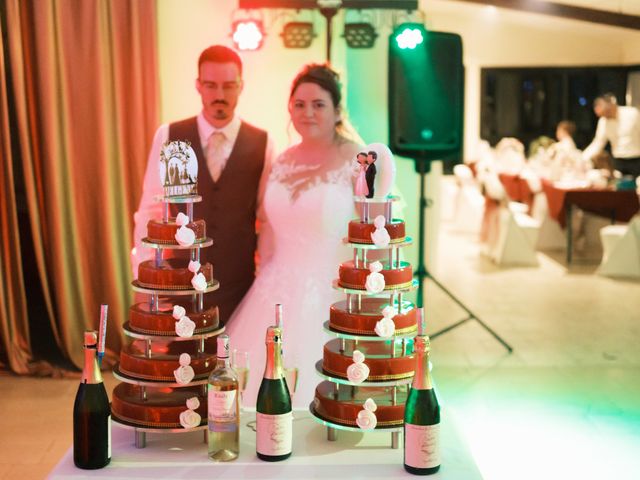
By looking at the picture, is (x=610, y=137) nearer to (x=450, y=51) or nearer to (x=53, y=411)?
(x=450, y=51)

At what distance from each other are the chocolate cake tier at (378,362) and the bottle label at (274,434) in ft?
0.65

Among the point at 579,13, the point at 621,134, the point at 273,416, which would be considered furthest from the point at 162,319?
the point at 579,13

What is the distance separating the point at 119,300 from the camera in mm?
4914

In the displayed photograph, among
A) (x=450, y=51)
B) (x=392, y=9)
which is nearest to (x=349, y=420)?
(x=450, y=51)

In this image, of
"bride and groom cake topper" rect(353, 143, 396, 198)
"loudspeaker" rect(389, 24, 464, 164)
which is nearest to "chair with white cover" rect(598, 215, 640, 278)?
"loudspeaker" rect(389, 24, 464, 164)

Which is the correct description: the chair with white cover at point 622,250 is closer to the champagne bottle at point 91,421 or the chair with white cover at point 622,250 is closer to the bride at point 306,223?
the bride at point 306,223

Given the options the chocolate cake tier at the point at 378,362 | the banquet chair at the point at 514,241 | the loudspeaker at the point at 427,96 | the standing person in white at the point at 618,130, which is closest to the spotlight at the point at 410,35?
the loudspeaker at the point at 427,96

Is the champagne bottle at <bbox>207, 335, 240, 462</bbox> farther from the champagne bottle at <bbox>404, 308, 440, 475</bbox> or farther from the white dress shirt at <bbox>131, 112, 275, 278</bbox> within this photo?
the white dress shirt at <bbox>131, 112, 275, 278</bbox>

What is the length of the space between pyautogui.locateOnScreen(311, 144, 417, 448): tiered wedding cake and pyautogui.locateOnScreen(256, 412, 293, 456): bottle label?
15cm

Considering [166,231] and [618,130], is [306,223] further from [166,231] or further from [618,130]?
[618,130]

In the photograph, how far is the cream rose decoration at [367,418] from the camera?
76.4 inches

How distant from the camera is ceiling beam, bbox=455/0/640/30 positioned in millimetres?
9164

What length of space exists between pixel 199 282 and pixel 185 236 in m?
0.11

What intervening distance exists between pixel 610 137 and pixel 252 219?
693 centimetres
